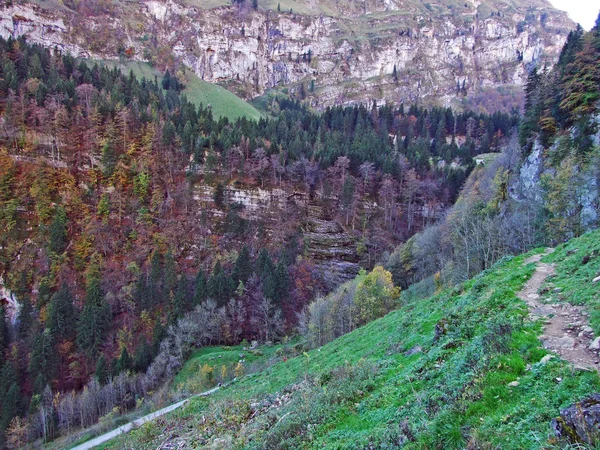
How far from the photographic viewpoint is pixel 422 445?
734 cm

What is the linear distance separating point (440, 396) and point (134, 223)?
7518 cm

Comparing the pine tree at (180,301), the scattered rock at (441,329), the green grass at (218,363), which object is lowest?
the green grass at (218,363)

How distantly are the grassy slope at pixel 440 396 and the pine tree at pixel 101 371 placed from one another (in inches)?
1487

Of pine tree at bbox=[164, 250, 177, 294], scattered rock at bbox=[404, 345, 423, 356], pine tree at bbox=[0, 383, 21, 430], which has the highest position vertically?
scattered rock at bbox=[404, 345, 423, 356]

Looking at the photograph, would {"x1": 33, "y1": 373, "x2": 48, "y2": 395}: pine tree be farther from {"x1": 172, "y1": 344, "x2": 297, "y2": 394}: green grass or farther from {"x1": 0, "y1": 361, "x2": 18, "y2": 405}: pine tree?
{"x1": 172, "y1": 344, "x2": 297, "y2": 394}: green grass

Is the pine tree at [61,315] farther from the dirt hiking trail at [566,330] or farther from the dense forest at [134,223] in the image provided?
the dirt hiking trail at [566,330]

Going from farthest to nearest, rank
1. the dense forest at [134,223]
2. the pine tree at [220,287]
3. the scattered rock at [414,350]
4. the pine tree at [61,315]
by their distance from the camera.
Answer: the pine tree at [220,287]
the pine tree at [61,315]
the dense forest at [134,223]
the scattered rock at [414,350]

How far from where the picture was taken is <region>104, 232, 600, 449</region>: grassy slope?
721 cm

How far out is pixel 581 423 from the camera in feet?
18.4

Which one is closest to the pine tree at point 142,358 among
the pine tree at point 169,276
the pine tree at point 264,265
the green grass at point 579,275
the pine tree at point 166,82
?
the pine tree at point 169,276

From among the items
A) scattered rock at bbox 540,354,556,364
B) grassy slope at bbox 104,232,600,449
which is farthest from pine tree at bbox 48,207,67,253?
scattered rock at bbox 540,354,556,364

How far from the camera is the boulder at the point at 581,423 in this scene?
17.8 ft

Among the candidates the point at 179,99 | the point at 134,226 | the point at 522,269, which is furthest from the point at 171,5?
the point at 522,269

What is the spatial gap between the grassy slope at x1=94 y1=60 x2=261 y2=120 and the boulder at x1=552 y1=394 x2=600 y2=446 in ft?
458
